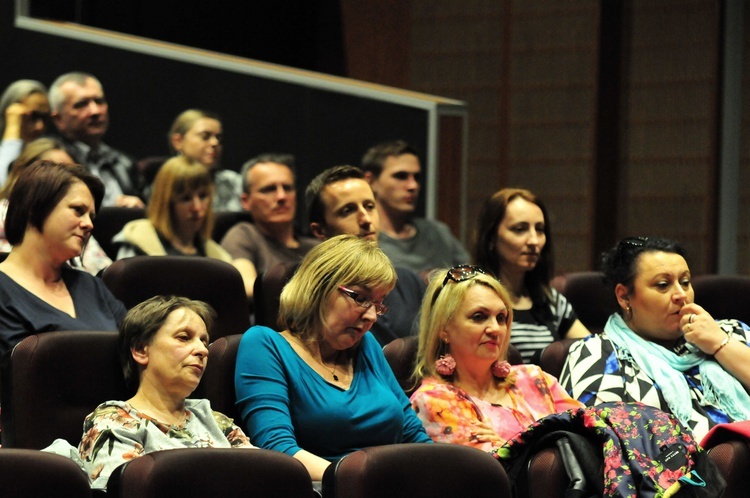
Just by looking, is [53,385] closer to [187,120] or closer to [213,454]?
[213,454]

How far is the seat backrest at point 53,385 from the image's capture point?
197 cm

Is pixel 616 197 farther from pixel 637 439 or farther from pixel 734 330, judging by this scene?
pixel 637 439

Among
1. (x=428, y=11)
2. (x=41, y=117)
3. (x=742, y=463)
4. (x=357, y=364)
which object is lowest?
(x=742, y=463)

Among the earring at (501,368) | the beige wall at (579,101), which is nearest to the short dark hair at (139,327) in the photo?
the earring at (501,368)

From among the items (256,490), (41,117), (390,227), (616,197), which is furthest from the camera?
(616,197)

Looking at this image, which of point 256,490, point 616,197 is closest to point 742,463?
point 256,490

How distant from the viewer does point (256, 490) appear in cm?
174

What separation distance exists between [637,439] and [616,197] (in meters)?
3.27

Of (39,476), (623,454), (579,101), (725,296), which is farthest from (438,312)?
(579,101)

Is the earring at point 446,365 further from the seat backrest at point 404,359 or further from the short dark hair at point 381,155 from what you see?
the short dark hair at point 381,155

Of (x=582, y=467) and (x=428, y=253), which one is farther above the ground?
(x=428, y=253)

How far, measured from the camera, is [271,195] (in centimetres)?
355

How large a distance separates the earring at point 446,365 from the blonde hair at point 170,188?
1.24 meters

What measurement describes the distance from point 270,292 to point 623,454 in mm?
1022
